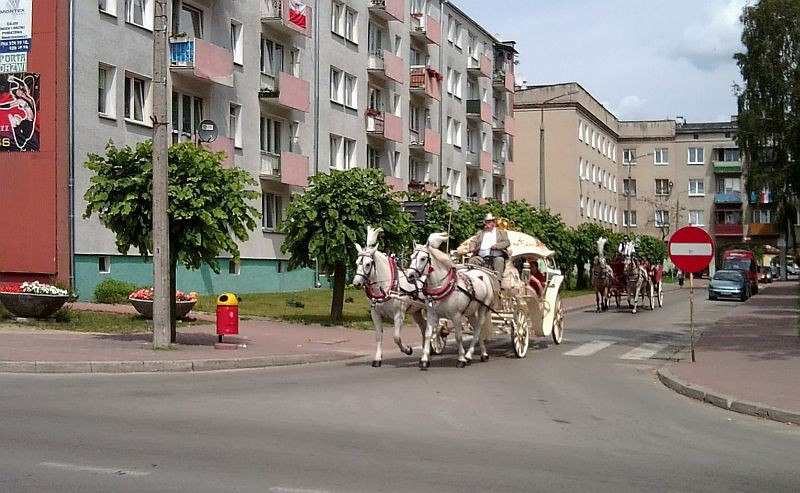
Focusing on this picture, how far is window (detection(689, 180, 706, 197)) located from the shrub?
266 feet

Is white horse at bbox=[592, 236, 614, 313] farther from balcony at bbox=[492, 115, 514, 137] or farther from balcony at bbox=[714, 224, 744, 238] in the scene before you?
balcony at bbox=[714, 224, 744, 238]

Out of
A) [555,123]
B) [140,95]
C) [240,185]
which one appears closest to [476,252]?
[240,185]

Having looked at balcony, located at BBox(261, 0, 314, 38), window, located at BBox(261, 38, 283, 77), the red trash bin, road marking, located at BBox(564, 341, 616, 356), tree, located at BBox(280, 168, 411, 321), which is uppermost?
balcony, located at BBox(261, 0, 314, 38)

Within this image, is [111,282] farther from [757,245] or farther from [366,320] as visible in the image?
[757,245]

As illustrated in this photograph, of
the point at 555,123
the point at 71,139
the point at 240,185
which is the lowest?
the point at 240,185

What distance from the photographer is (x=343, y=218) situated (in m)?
22.9

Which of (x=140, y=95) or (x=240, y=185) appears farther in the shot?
(x=140, y=95)

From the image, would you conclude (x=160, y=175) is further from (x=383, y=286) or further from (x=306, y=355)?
(x=383, y=286)

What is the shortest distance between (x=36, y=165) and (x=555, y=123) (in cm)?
5901

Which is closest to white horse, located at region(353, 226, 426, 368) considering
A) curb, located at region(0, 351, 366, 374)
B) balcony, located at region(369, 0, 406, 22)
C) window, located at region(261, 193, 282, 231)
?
curb, located at region(0, 351, 366, 374)

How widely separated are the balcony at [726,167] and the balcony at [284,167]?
225ft

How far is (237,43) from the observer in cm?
3612

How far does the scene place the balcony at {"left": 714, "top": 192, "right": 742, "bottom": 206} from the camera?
A: 97688mm

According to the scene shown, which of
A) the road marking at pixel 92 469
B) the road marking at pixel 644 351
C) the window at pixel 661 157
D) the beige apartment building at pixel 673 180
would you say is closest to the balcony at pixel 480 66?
the beige apartment building at pixel 673 180
